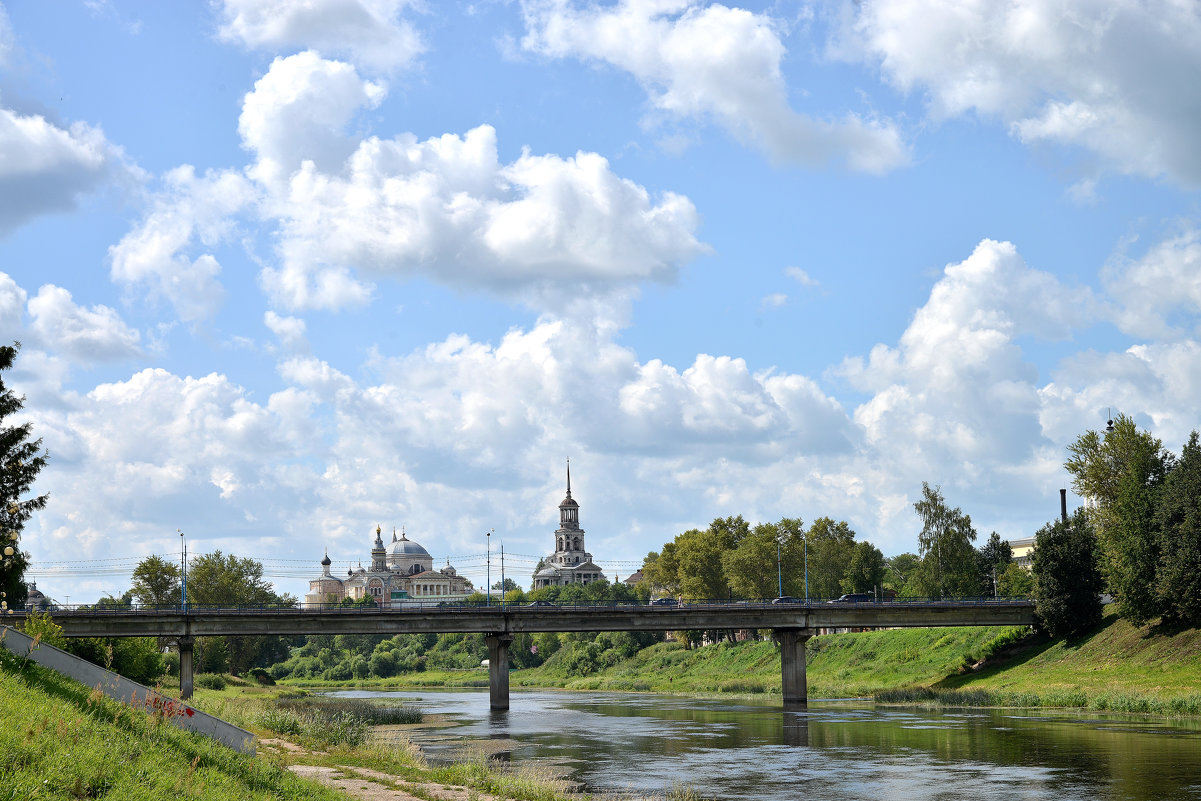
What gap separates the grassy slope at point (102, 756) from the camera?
61.2 feet

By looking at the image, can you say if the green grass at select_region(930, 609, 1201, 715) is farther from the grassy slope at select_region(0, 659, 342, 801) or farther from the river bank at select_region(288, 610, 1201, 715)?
the grassy slope at select_region(0, 659, 342, 801)

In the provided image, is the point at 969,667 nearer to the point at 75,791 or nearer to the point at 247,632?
the point at 247,632

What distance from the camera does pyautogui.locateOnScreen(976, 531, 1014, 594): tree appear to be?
127m

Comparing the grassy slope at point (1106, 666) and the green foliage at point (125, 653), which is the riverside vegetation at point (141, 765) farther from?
the green foliage at point (125, 653)

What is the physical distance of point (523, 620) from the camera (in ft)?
294

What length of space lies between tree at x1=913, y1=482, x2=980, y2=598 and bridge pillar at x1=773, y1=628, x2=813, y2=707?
105 ft

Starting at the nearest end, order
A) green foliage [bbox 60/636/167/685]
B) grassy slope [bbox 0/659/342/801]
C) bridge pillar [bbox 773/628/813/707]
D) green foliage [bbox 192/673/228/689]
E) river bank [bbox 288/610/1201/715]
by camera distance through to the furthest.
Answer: grassy slope [bbox 0/659/342/801] → river bank [bbox 288/610/1201/715] → green foliage [bbox 60/636/167/685] → bridge pillar [bbox 773/628/813/707] → green foliage [bbox 192/673/228/689]

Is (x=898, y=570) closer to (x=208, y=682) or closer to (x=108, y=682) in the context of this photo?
(x=208, y=682)

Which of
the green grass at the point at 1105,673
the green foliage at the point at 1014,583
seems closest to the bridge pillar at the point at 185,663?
the green grass at the point at 1105,673

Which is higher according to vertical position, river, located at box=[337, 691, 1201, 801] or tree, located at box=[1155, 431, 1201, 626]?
tree, located at box=[1155, 431, 1201, 626]

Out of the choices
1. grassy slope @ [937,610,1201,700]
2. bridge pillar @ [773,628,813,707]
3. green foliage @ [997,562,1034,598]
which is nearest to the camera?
grassy slope @ [937,610,1201,700]

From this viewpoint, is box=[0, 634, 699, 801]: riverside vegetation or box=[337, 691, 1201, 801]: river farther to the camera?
box=[337, 691, 1201, 801]: river

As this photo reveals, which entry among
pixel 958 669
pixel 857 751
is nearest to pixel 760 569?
pixel 958 669

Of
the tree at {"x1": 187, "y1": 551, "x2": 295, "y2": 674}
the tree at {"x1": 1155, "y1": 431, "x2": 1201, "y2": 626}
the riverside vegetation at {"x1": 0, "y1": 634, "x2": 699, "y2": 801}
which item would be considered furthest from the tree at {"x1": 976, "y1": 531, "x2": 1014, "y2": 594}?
the riverside vegetation at {"x1": 0, "y1": 634, "x2": 699, "y2": 801}
